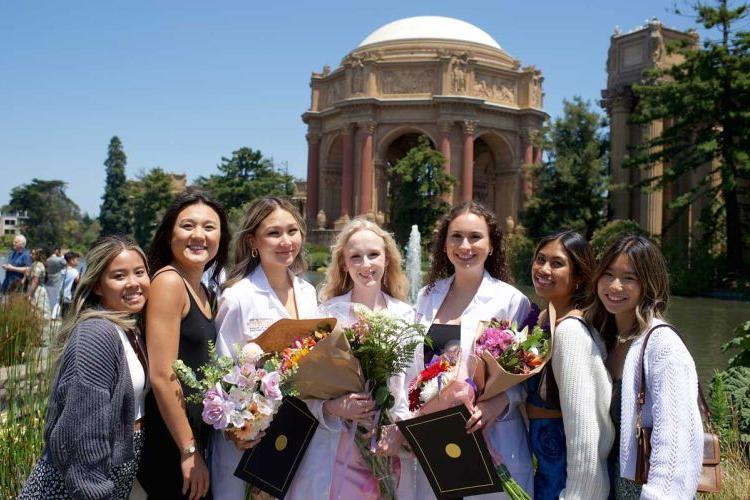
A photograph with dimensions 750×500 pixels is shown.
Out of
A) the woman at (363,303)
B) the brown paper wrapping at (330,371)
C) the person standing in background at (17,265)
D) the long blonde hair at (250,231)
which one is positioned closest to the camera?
the brown paper wrapping at (330,371)

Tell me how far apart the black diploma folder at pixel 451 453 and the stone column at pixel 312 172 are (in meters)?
48.1

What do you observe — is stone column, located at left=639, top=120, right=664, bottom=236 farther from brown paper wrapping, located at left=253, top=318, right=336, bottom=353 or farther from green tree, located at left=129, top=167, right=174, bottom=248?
green tree, located at left=129, top=167, right=174, bottom=248

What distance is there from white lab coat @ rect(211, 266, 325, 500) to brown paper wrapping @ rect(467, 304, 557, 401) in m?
0.81

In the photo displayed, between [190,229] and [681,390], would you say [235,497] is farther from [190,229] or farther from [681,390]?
[681,390]

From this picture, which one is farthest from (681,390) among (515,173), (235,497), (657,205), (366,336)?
(515,173)

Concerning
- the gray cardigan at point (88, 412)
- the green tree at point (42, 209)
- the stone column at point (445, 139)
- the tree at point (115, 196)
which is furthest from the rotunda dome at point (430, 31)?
the green tree at point (42, 209)

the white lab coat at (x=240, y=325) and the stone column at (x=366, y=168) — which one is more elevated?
the stone column at (x=366, y=168)

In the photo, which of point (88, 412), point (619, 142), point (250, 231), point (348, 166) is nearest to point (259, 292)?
point (250, 231)

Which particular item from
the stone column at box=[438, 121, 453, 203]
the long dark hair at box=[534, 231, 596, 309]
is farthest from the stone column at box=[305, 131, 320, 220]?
the long dark hair at box=[534, 231, 596, 309]

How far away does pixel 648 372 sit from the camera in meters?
2.91

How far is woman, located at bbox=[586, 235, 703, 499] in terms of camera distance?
274cm

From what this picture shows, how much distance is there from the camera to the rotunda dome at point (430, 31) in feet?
154

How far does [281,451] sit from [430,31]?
47.5 meters

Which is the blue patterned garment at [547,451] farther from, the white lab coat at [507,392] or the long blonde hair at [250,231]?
the long blonde hair at [250,231]
